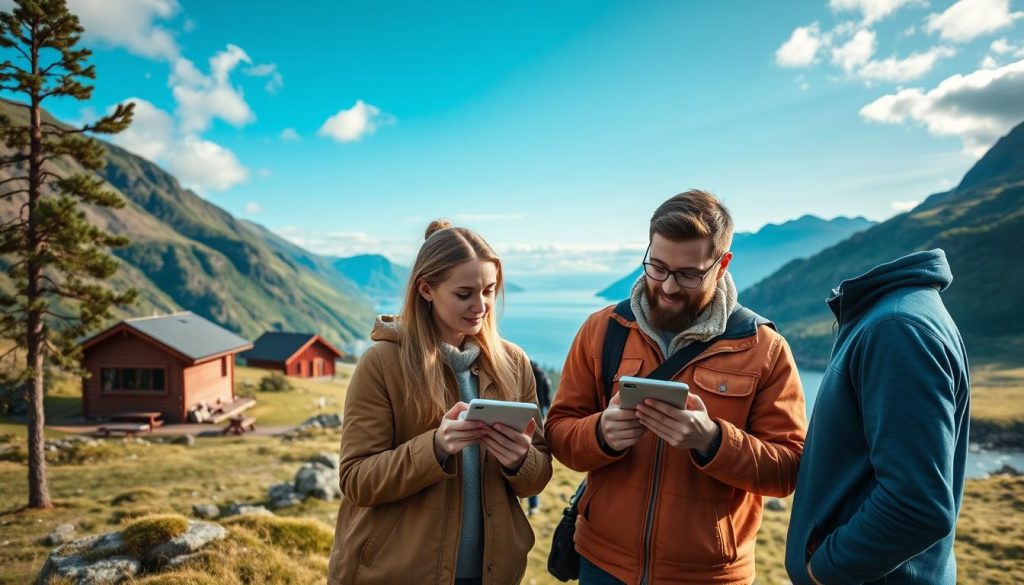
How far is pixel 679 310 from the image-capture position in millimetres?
3219

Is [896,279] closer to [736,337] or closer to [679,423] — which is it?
[736,337]

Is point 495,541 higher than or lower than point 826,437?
lower

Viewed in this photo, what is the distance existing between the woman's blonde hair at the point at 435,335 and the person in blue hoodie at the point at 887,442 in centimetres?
180

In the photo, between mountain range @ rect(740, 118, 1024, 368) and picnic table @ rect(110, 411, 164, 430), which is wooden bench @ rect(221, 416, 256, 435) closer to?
picnic table @ rect(110, 411, 164, 430)

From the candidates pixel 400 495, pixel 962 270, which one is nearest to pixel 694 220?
pixel 400 495

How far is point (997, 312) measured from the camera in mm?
119625

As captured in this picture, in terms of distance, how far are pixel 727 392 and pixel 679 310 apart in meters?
0.57

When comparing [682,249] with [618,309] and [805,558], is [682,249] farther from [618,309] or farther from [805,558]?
[805,558]

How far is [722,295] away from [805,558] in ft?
4.96

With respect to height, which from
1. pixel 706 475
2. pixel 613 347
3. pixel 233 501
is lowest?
pixel 233 501

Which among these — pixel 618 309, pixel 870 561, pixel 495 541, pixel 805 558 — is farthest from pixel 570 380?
pixel 870 561

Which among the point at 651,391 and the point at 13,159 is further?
the point at 13,159

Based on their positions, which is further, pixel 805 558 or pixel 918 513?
pixel 805 558

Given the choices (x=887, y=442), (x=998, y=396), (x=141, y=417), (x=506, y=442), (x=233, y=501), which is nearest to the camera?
A: (x=887, y=442)
